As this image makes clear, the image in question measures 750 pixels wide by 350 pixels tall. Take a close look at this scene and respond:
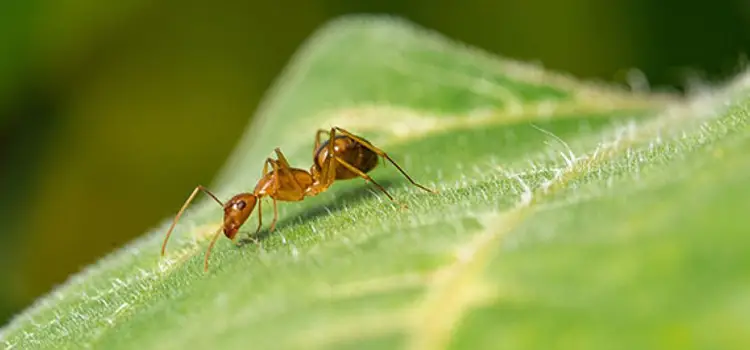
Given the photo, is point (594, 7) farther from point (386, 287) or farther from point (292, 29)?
point (386, 287)

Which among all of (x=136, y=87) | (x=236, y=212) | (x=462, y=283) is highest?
(x=462, y=283)

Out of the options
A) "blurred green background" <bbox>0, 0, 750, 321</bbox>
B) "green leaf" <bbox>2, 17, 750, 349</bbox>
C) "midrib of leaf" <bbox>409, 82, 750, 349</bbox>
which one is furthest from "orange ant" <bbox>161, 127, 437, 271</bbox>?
A: "blurred green background" <bbox>0, 0, 750, 321</bbox>

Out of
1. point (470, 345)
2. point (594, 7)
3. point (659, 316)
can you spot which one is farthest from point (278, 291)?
point (594, 7)

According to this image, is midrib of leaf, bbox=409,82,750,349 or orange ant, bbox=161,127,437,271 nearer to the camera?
midrib of leaf, bbox=409,82,750,349

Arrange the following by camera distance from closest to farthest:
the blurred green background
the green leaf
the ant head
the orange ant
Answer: the green leaf < the ant head < the orange ant < the blurred green background

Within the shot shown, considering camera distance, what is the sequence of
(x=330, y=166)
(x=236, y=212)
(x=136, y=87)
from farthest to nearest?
1. (x=136, y=87)
2. (x=330, y=166)
3. (x=236, y=212)

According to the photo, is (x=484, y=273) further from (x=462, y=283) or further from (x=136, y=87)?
(x=136, y=87)

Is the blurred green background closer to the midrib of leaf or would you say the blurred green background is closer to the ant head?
the ant head

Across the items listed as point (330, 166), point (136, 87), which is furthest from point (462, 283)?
point (136, 87)
